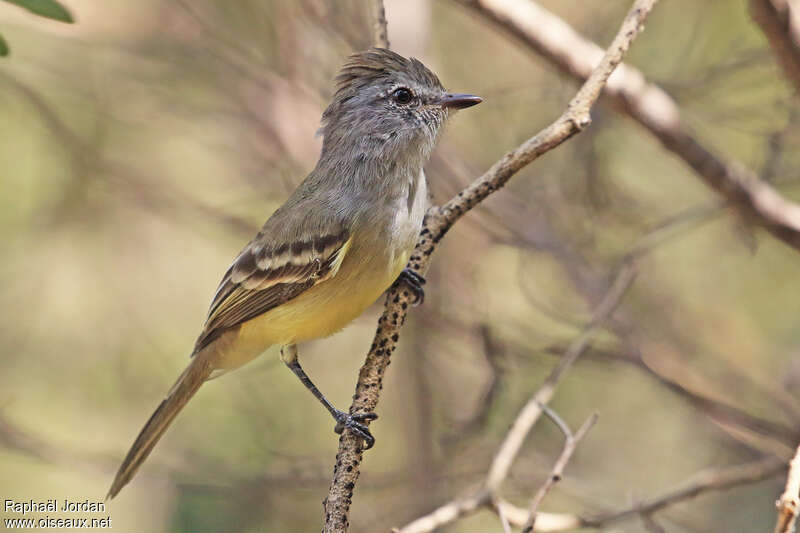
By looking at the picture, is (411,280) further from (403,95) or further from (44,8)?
(44,8)

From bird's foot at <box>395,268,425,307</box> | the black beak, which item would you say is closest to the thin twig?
bird's foot at <box>395,268,425,307</box>

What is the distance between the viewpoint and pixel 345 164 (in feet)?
12.3

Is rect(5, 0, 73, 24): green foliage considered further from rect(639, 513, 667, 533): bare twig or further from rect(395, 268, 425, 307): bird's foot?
rect(639, 513, 667, 533): bare twig

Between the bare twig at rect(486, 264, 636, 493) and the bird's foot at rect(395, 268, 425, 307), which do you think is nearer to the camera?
the bare twig at rect(486, 264, 636, 493)

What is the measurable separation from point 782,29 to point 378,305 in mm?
2667

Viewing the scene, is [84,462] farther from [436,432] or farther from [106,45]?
[106,45]

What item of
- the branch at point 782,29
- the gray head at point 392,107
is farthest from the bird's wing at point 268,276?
the branch at point 782,29

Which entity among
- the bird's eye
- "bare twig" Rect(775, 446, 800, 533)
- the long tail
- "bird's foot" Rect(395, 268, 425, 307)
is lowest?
"bare twig" Rect(775, 446, 800, 533)

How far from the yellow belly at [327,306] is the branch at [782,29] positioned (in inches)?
61.0

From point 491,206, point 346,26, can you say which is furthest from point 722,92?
point 346,26

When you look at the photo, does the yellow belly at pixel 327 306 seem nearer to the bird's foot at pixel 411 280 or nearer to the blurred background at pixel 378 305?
the bird's foot at pixel 411 280

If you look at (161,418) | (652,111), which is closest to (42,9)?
(161,418)

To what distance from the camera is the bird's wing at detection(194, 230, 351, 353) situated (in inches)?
140

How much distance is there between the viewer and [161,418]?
3879 millimetres
